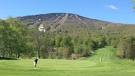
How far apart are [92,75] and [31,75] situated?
17.1ft

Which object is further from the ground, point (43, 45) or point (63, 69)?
point (63, 69)

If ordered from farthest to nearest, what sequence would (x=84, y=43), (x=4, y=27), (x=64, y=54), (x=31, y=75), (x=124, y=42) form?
(x=84, y=43) → (x=64, y=54) → (x=124, y=42) → (x=4, y=27) → (x=31, y=75)

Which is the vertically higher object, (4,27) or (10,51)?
(4,27)

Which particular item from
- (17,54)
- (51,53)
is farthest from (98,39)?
(17,54)

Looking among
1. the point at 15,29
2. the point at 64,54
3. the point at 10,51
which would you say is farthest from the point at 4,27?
the point at 64,54

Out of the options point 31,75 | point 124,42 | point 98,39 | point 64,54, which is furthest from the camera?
point 98,39

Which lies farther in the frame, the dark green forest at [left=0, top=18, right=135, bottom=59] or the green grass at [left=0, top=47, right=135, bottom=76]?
the dark green forest at [left=0, top=18, right=135, bottom=59]

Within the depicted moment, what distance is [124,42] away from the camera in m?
135

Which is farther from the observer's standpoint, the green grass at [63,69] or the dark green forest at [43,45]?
the dark green forest at [43,45]

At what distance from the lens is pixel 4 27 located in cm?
10000

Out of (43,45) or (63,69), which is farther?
(43,45)

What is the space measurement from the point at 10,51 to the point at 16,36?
29.4 ft

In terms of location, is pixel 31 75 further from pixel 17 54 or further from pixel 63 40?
pixel 63 40

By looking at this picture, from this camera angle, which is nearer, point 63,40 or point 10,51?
point 10,51
